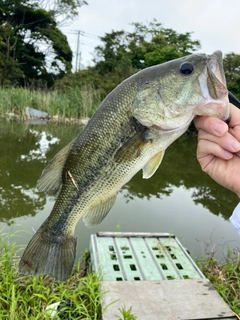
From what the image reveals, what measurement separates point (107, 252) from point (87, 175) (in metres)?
2.04

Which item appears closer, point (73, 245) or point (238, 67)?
point (73, 245)

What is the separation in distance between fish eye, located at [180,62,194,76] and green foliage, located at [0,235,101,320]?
1923 millimetres

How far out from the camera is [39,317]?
2400 mm

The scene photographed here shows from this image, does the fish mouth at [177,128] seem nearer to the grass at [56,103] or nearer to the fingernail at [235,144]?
the fingernail at [235,144]

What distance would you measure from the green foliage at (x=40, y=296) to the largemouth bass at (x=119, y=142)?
0.93 m

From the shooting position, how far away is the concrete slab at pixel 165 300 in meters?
2.51

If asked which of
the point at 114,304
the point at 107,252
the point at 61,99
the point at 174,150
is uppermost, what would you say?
the point at 61,99

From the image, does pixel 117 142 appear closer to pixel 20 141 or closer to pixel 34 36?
pixel 20 141

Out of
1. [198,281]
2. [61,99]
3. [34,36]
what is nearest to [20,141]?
[61,99]

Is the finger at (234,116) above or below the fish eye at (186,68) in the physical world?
below

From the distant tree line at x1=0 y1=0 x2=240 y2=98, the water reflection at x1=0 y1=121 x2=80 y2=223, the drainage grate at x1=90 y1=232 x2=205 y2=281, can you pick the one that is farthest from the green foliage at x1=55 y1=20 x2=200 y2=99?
the drainage grate at x1=90 y1=232 x2=205 y2=281

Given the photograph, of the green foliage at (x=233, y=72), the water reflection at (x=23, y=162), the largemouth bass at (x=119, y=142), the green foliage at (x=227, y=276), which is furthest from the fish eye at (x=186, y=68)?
the green foliage at (x=233, y=72)

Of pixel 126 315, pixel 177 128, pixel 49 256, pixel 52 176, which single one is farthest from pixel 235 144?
pixel 126 315

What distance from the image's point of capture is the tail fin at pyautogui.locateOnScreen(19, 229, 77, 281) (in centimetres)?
164
